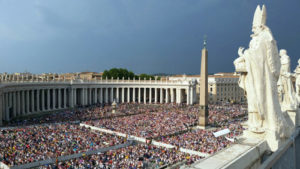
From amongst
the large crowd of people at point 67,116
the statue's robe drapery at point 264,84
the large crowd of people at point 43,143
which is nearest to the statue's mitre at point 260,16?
the statue's robe drapery at point 264,84

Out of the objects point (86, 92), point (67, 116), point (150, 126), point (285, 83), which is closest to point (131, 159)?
point (150, 126)

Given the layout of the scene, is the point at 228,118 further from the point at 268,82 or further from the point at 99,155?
the point at 268,82

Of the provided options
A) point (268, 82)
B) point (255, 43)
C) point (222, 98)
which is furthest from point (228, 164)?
point (222, 98)

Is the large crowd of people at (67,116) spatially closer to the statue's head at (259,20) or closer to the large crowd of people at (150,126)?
the large crowd of people at (150,126)

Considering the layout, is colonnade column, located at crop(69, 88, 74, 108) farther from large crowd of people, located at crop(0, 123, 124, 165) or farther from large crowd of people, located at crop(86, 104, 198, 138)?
large crowd of people, located at crop(0, 123, 124, 165)

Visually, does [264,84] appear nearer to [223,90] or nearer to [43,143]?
[43,143]

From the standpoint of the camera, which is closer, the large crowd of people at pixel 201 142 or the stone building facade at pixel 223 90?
the large crowd of people at pixel 201 142

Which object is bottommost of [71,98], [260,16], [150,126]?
[150,126]
